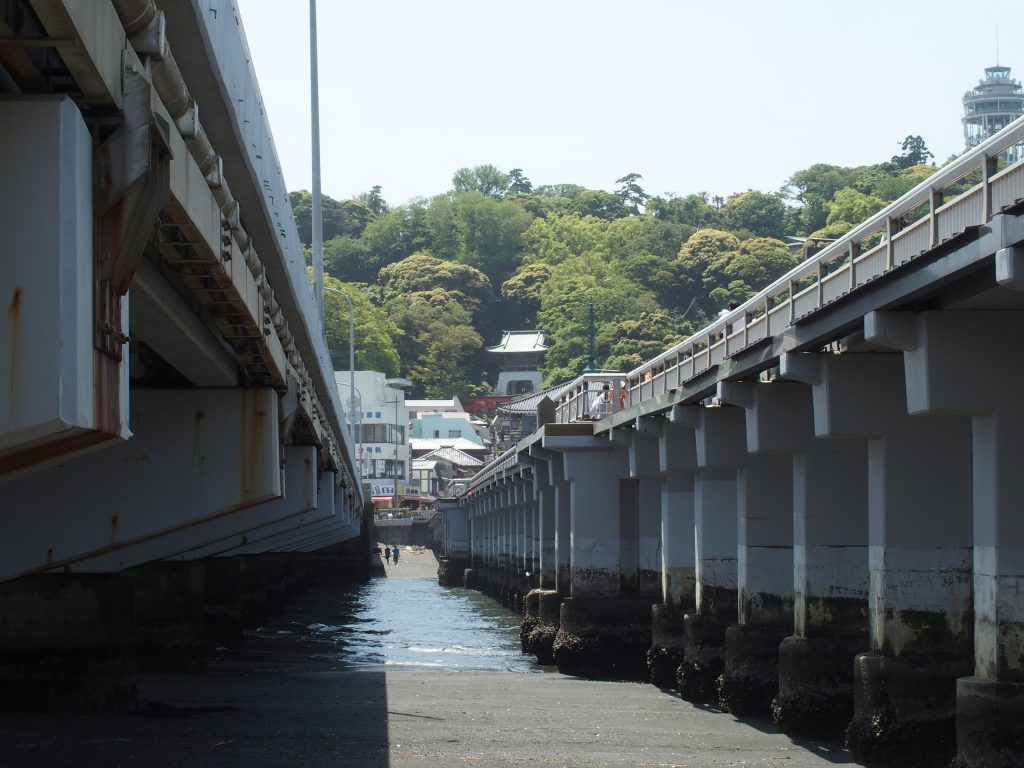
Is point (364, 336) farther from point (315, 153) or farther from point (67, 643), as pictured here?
point (67, 643)

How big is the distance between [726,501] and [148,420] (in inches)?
434

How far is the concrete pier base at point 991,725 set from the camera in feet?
46.6

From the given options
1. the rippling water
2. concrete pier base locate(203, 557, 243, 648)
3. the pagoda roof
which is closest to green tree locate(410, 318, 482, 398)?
the pagoda roof

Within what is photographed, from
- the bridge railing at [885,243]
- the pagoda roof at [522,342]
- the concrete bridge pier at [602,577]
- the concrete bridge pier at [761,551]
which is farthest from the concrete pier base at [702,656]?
the pagoda roof at [522,342]

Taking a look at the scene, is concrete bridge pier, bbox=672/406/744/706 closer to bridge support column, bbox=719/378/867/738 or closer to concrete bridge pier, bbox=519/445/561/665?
bridge support column, bbox=719/378/867/738

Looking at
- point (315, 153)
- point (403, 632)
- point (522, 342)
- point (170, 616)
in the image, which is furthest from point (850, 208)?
point (170, 616)

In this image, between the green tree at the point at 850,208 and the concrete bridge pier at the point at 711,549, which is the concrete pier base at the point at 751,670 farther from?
the green tree at the point at 850,208

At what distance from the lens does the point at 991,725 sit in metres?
14.4

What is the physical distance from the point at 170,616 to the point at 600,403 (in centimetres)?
1145

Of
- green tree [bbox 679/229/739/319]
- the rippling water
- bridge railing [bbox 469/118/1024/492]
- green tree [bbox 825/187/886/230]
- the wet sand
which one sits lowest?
the rippling water

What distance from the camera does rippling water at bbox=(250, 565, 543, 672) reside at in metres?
35.8

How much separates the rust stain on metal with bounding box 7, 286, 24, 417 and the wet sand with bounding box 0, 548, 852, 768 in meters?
9.41

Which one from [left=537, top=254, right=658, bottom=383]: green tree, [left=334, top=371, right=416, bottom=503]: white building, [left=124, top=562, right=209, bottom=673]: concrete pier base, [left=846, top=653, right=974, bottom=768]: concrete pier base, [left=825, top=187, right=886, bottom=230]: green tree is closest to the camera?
[left=846, top=653, right=974, bottom=768]: concrete pier base

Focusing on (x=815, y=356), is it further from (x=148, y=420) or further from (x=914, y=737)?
(x=148, y=420)
